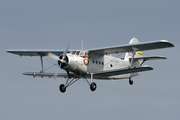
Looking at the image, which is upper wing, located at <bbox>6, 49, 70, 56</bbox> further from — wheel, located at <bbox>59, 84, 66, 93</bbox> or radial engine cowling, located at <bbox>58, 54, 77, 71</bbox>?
radial engine cowling, located at <bbox>58, 54, 77, 71</bbox>

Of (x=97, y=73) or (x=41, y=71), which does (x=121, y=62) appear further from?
(x=41, y=71)

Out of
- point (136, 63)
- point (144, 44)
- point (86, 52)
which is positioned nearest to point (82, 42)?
point (86, 52)

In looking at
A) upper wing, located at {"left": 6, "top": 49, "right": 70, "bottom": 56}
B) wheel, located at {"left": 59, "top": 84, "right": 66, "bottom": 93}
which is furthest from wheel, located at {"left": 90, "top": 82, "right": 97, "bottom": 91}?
upper wing, located at {"left": 6, "top": 49, "right": 70, "bottom": 56}

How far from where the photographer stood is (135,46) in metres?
25.3

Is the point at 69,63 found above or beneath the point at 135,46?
beneath

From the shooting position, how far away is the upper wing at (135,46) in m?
24.0

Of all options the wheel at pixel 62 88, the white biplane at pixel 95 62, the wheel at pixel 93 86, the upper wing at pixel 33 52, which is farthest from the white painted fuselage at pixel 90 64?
the upper wing at pixel 33 52

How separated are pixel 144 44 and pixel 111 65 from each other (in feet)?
14.7

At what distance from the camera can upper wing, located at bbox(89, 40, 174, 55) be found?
24.0 metres

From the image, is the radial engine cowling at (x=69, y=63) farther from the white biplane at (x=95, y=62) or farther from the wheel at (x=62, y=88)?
the wheel at (x=62, y=88)

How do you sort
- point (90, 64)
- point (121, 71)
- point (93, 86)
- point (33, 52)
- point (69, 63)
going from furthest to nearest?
1. point (33, 52)
2. point (90, 64)
3. point (121, 71)
4. point (93, 86)
5. point (69, 63)

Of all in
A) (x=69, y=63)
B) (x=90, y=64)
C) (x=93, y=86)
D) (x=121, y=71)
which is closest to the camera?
(x=69, y=63)

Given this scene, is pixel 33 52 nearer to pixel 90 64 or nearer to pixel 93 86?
pixel 90 64

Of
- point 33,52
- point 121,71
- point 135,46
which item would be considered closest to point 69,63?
point 121,71
